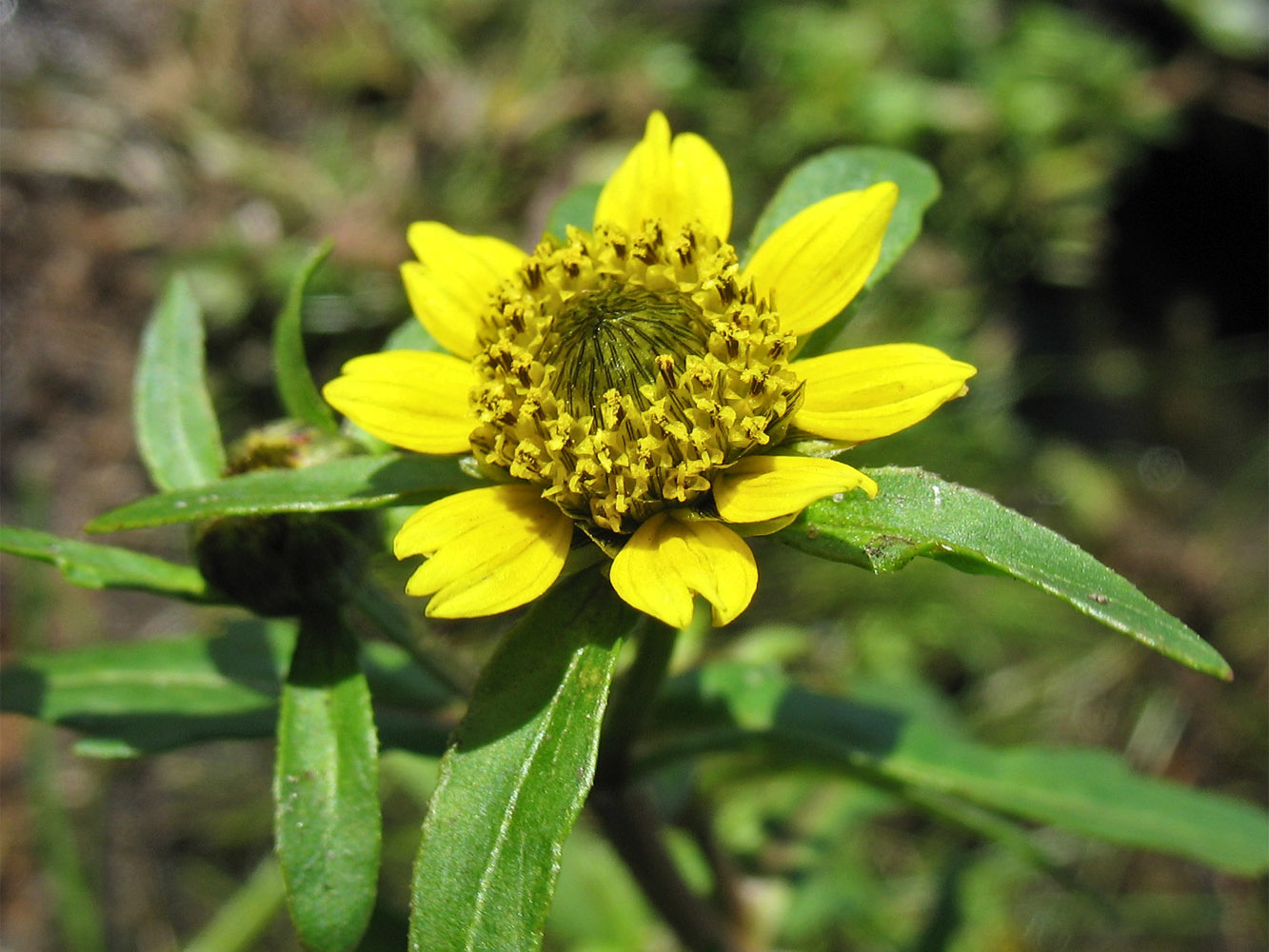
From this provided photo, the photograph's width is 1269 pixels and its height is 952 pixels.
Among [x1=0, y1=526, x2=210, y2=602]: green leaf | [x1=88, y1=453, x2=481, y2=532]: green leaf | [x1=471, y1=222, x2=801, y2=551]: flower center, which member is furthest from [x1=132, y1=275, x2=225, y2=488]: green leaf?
[x1=471, y1=222, x2=801, y2=551]: flower center

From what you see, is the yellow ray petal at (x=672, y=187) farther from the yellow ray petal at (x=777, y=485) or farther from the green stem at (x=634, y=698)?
the green stem at (x=634, y=698)

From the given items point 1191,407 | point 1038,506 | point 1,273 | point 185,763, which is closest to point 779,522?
point 1038,506

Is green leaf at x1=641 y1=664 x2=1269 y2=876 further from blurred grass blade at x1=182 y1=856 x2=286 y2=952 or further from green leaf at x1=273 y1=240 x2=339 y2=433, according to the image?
blurred grass blade at x1=182 y1=856 x2=286 y2=952

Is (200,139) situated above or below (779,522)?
below

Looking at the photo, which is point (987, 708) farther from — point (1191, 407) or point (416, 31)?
point (416, 31)

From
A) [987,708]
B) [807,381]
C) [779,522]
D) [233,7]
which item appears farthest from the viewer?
[233,7]
